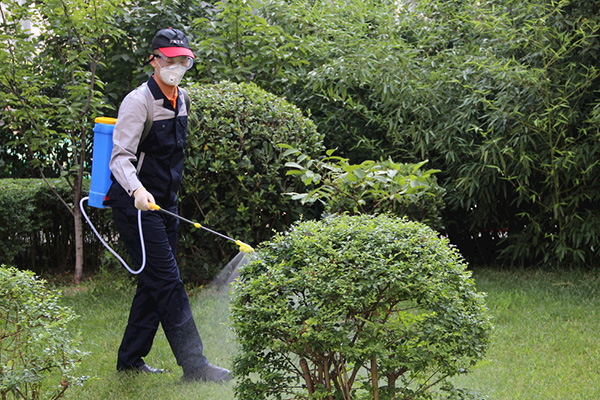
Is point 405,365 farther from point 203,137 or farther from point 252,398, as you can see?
point 203,137

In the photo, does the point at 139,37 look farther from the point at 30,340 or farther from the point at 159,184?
the point at 30,340

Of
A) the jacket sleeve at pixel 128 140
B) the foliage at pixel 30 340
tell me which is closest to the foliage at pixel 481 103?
the jacket sleeve at pixel 128 140

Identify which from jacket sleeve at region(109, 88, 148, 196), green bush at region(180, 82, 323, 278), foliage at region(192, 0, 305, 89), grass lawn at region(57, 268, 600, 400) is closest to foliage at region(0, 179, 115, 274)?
grass lawn at region(57, 268, 600, 400)

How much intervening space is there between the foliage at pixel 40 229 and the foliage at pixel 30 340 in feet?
11.6

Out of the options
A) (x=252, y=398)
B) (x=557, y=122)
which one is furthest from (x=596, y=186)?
(x=252, y=398)

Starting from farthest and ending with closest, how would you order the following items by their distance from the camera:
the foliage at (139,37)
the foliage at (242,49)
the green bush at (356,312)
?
the foliage at (139,37) < the foliage at (242,49) < the green bush at (356,312)

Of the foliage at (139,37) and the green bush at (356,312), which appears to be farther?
the foliage at (139,37)

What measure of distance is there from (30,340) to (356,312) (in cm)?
Result: 132

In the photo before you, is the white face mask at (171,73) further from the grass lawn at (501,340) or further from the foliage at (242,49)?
the foliage at (242,49)

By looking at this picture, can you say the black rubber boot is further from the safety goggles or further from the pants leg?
the safety goggles

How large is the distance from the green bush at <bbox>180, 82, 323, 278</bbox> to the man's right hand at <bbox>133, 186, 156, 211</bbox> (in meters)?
2.00

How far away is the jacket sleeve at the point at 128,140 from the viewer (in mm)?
3832

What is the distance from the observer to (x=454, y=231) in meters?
7.79

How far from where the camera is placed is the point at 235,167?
5852 mm
